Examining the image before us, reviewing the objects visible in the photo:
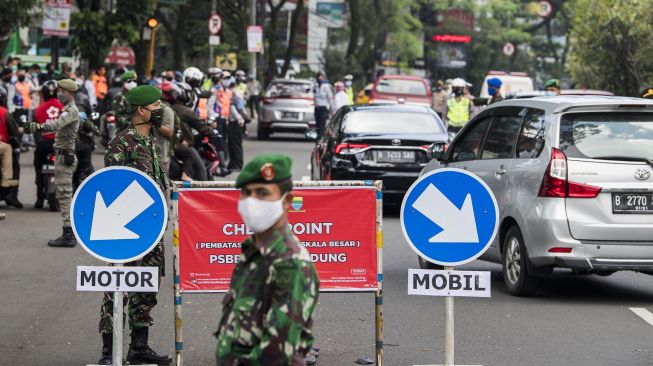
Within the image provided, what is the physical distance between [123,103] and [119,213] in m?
8.34

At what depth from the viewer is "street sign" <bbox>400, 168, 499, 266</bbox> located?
8.15 meters

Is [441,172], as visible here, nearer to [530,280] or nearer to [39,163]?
[530,280]

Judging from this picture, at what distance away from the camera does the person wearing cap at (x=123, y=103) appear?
14692mm

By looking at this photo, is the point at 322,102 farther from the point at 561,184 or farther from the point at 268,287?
the point at 268,287

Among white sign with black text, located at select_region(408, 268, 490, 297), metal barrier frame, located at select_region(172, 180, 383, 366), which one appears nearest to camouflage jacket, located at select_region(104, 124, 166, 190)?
metal barrier frame, located at select_region(172, 180, 383, 366)

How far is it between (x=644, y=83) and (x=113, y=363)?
27.5 m

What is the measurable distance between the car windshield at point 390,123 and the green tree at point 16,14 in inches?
428

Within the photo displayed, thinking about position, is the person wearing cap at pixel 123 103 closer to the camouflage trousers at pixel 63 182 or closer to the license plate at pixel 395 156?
the camouflage trousers at pixel 63 182

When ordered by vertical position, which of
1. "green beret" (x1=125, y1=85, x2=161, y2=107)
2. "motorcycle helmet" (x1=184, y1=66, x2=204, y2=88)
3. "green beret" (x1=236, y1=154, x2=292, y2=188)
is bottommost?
"motorcycle helmet" (x1=184, y1=66, x2=204, y2=88)

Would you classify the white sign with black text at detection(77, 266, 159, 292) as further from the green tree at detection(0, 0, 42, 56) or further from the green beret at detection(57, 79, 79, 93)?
the green tree at detection(0, 0, 42, 56)

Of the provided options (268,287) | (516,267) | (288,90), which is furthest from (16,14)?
(268,287)

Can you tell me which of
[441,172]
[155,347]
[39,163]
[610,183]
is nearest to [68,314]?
[155,347]

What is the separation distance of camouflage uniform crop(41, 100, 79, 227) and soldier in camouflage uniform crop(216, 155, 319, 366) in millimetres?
9852

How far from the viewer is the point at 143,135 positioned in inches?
350
